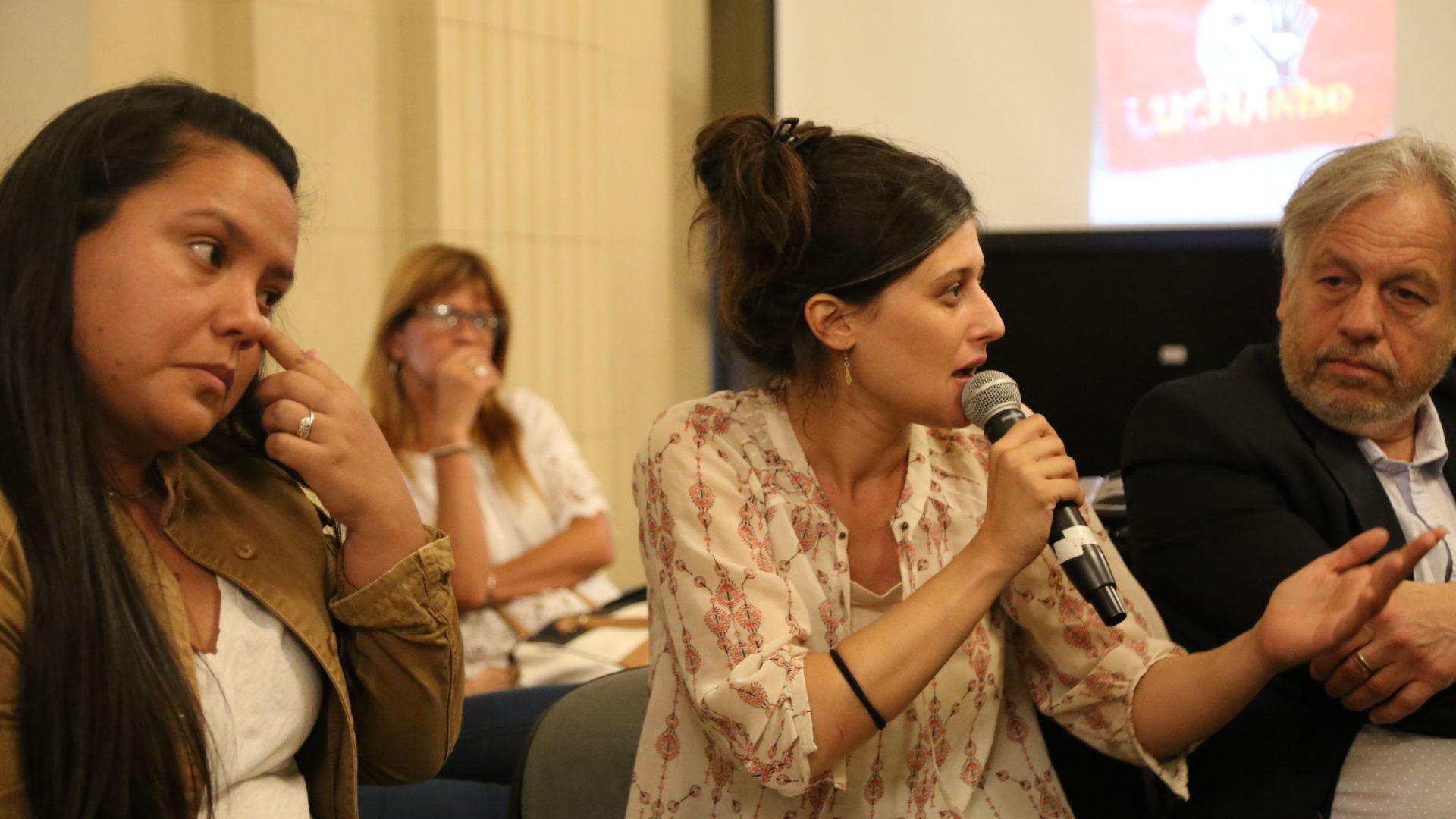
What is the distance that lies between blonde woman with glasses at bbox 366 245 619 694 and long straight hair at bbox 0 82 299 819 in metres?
1.61

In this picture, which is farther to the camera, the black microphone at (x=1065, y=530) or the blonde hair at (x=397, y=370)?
the blonde hair at (x=397, y=370)

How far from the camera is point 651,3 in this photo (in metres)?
4.91

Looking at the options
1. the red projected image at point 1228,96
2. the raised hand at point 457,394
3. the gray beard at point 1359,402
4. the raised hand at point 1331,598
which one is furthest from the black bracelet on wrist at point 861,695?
the red projected image at point 1228,96

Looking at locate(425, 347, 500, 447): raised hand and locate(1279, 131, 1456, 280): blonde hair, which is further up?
locate(1279, 131, 1456, 280): blonde hair

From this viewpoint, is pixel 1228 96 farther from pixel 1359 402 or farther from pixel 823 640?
pixel 823 640

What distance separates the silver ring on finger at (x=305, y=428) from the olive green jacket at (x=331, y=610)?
0.13 meters

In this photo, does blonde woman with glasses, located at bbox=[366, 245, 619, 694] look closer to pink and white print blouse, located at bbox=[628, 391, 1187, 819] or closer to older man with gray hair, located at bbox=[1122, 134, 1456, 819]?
pink and white print blouse, located at bbox=[628, 391, 1187, 819]

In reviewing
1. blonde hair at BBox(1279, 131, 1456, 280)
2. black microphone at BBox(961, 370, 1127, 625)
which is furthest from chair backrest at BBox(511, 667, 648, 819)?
blonde hair at BBox(1279, 131, 1456, 280)

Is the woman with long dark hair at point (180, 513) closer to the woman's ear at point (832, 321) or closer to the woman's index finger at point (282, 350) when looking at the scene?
the woman's index finger at point (282, 350)

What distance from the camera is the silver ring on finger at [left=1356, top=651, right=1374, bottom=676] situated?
4.77 feet

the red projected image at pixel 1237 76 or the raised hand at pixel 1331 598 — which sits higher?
the red projected image at pixel 1237 76

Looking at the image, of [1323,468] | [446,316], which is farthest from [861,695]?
[446,316]

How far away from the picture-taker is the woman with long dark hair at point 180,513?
3.30 feet

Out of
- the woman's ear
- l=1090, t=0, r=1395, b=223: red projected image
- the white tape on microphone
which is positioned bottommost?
the white tape on microphone
